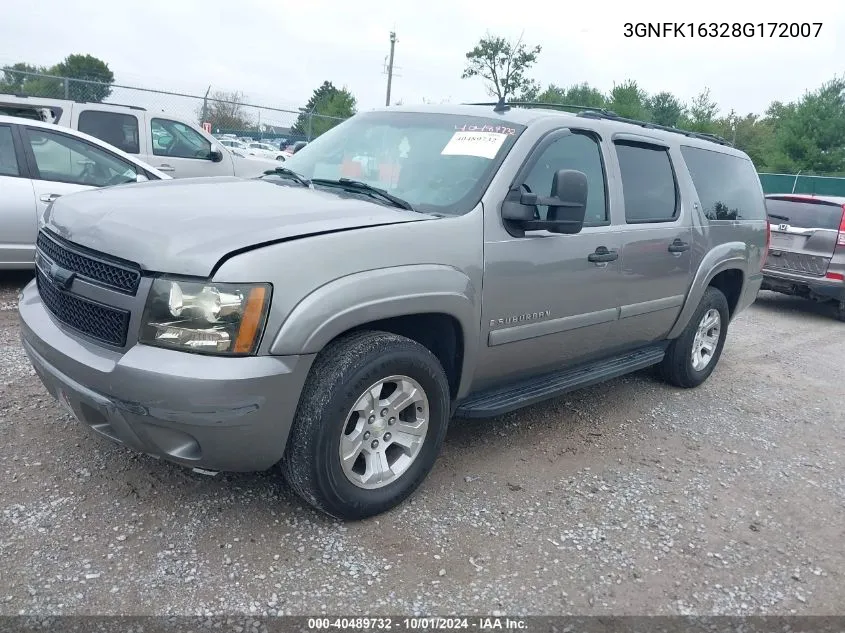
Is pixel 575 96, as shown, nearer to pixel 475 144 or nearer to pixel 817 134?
pixel 817 134

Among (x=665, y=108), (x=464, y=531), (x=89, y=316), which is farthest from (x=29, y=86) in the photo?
(x=665, y=108)

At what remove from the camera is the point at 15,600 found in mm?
2359

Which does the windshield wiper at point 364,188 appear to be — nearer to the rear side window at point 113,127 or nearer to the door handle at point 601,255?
the door handle at point 601,255

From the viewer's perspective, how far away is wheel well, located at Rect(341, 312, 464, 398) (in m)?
3.15

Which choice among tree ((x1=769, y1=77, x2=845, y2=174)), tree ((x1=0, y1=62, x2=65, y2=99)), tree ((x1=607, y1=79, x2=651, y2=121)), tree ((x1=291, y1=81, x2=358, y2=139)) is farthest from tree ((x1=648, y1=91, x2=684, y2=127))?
tree ((x1=0, y1=62, x2=65, y2=99))

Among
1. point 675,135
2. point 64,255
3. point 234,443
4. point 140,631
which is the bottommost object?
point 140,631

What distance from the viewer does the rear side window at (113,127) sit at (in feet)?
29.3

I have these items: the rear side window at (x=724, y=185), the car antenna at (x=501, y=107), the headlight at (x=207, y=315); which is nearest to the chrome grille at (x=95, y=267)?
the headlight at (x=207, y=315)

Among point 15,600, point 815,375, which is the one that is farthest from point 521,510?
point 815,375

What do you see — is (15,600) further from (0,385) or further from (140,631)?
(0,385)

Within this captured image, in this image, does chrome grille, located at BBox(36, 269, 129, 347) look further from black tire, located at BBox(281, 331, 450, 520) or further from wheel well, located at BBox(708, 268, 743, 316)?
wheel well, located at BBox(708, 268, 743, 316)

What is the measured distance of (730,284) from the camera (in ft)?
18.3

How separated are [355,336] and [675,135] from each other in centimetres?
319

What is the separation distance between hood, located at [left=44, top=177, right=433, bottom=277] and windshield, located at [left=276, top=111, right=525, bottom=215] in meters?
0.26
